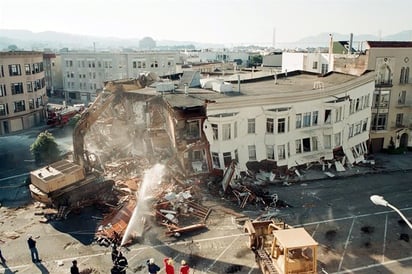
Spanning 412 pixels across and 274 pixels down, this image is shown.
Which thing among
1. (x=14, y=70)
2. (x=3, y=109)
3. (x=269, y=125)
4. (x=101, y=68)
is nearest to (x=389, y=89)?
(x=269, y=125)

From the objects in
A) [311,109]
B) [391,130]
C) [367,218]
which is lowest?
[367,218]

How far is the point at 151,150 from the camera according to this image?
36.5 meters

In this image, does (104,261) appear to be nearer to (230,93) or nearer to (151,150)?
(151,150)

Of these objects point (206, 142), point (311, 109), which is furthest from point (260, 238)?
point (311, 109)

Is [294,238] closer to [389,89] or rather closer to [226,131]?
[226,131]

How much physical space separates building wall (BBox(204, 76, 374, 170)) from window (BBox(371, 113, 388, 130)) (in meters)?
5.37

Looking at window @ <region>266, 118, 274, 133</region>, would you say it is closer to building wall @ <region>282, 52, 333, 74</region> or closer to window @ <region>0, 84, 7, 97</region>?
building wall @ <region>282, 52, 333, 74</region>

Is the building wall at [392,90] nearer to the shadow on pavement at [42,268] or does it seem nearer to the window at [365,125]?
the window at [365,125]

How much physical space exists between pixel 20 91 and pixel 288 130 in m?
44.7

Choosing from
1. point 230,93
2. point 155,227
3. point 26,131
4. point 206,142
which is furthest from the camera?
point 26,131

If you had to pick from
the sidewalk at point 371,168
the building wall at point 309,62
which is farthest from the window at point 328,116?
the building wall at point 309,62

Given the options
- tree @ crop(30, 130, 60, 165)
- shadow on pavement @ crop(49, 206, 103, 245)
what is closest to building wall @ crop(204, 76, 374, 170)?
shadow on pavement @ crop(49, 206, 103, 245)

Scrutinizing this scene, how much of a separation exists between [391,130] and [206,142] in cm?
2638

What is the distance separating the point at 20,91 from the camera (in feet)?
197
